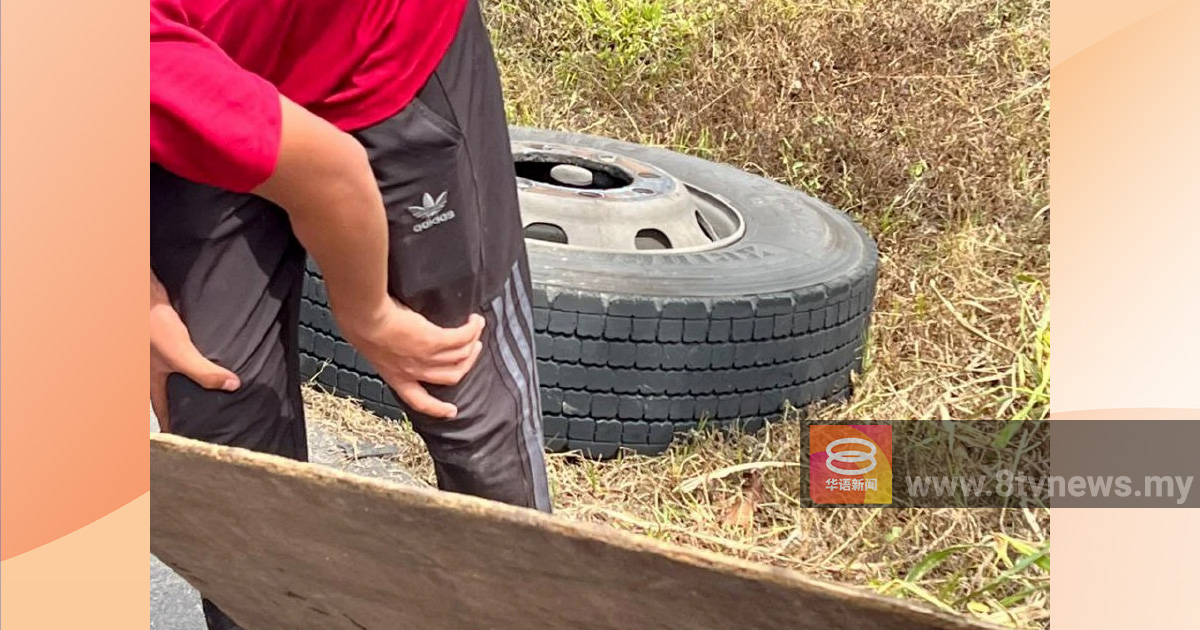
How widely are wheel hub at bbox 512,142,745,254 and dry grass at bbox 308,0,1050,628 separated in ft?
0.34

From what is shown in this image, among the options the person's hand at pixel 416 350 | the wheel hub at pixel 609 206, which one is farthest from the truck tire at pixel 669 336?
the person's hand at pixel 416 350

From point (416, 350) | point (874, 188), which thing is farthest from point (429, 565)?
point (874, 188)

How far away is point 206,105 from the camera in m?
0.76

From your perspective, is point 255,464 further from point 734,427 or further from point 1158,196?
point 1158,196

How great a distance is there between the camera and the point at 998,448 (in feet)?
4.28

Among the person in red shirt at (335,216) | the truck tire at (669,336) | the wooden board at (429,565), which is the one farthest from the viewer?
the truck tire at (669,336)

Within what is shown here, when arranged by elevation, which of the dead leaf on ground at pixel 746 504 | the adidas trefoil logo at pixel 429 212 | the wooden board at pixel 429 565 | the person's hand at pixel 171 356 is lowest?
the dead leaf on ground at pixel 746 504

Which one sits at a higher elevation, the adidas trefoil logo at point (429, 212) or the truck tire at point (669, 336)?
the adidas trefoil logo at point (429, 212)

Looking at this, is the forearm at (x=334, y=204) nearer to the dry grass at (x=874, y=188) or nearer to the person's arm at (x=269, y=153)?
the person's arm at (x=269, y=153)

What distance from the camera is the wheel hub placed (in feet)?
4.41

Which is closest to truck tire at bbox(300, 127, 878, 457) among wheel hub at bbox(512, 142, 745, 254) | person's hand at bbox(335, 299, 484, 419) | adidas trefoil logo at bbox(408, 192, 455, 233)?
wheel hub at bbox(512, 142, 745, 254)

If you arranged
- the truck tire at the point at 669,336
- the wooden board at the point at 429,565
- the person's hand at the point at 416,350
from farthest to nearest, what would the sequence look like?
the truck tire at the point at 669,336 < the person's hand at the point at 416,350 < the wooden board at the point at 429,565

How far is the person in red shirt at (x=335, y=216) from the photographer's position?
30.5 inches

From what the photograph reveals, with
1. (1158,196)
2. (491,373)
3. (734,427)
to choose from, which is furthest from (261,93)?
(1158,196)
